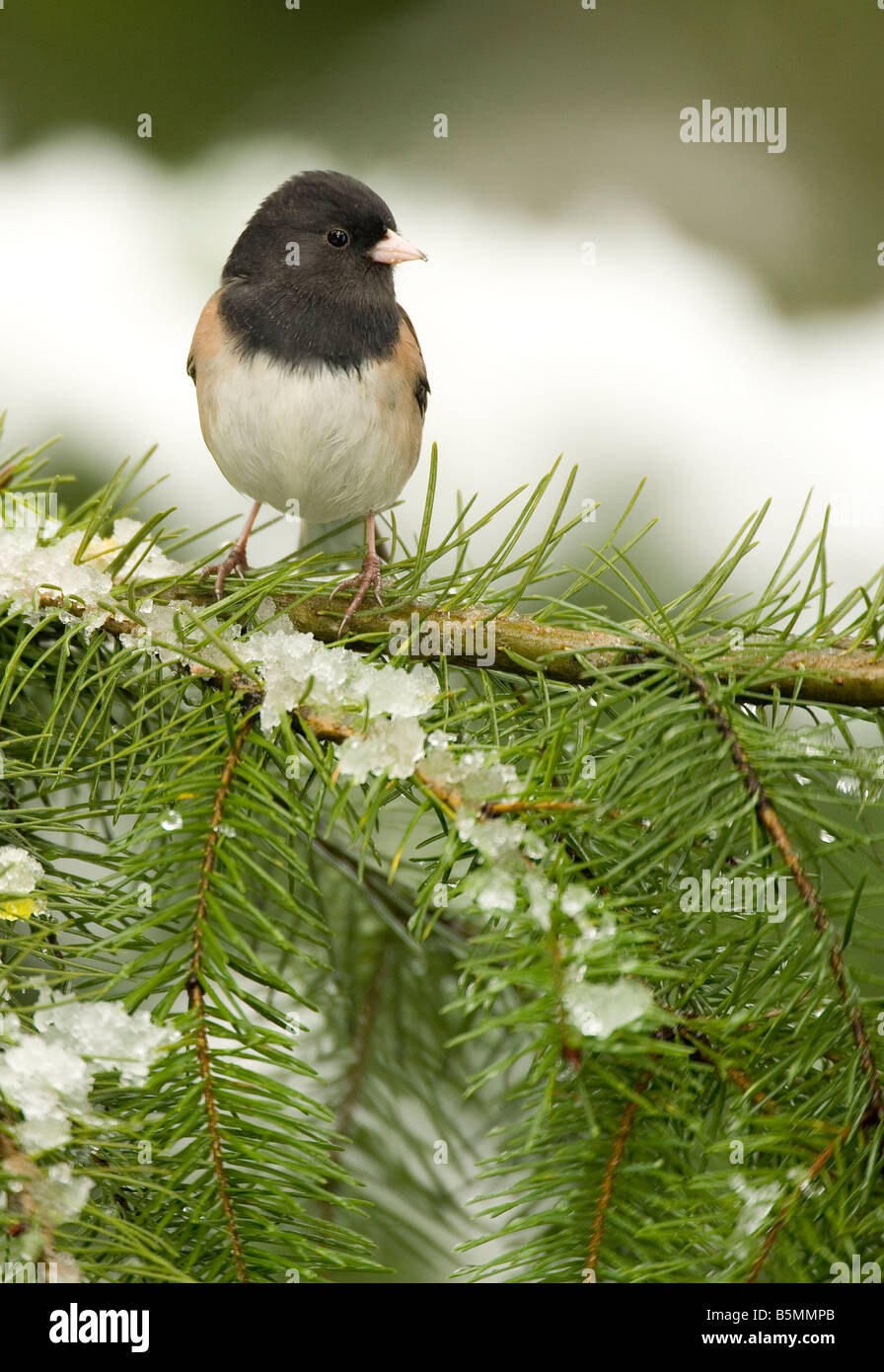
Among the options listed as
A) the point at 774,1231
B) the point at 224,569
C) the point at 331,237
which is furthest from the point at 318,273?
the point at 774,1231

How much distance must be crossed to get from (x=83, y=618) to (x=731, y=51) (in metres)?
2.32

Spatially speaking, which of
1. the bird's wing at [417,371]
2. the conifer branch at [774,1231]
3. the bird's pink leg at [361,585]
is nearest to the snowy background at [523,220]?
the bird's wing at [417,371]

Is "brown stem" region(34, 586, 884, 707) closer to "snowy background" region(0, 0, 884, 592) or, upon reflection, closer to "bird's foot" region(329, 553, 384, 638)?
"bird's foot" region(329, 553, 384, 638)

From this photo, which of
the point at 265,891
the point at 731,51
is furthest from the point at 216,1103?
the point at 731,51

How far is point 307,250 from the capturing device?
135 centimetres

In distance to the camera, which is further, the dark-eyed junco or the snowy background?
the snowy background

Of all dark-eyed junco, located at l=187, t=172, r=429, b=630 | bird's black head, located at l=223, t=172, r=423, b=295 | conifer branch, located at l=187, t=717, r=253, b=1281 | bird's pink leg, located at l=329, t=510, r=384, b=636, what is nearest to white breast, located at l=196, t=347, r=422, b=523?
dark-eyed junco, located at l=187, t=172, r=429, b=630

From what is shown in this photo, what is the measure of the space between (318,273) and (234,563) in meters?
0.37

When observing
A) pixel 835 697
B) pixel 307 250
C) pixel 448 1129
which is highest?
pixel 307 250

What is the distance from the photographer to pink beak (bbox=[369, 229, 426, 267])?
4.44 feet

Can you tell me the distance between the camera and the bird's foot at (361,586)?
88 cm

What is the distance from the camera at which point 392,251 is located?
1359 millimetres

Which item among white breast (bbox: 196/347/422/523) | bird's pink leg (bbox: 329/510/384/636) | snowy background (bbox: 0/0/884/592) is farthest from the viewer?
snowy background (bbox: 0/0/884/592)
